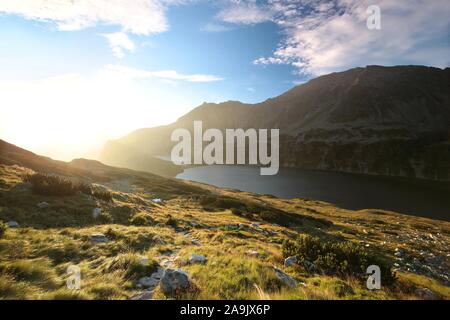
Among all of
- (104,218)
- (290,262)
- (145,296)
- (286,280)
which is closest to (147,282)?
(145,296)

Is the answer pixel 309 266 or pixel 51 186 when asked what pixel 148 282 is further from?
pixel 51 186

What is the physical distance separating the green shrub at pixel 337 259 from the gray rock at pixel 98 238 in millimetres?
9268

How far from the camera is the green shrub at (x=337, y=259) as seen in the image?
9.89m

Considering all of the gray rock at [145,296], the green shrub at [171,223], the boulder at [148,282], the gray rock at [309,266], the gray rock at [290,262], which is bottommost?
the green shrub at [171,223]

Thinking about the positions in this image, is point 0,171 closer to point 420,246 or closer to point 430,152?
point 420,246

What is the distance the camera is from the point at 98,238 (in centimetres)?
1082

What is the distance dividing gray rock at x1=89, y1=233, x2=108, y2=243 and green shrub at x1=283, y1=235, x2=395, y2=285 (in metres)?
9.27

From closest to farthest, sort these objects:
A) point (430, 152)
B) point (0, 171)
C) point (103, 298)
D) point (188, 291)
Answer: point (103, 298)
point (188, 291)
point (0, 171)
point (430, 152)

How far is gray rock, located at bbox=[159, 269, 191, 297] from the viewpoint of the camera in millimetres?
6352

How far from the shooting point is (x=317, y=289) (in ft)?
24.6

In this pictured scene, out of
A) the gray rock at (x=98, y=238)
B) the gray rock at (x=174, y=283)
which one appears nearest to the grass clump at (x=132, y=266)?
the gray rock at (x=174, y=283)

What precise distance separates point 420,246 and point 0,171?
4213 centimetres

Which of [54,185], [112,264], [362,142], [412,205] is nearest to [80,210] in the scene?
[54,185]

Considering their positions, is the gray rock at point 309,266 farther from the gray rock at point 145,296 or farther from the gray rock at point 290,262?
the gray rock at point 145,296
